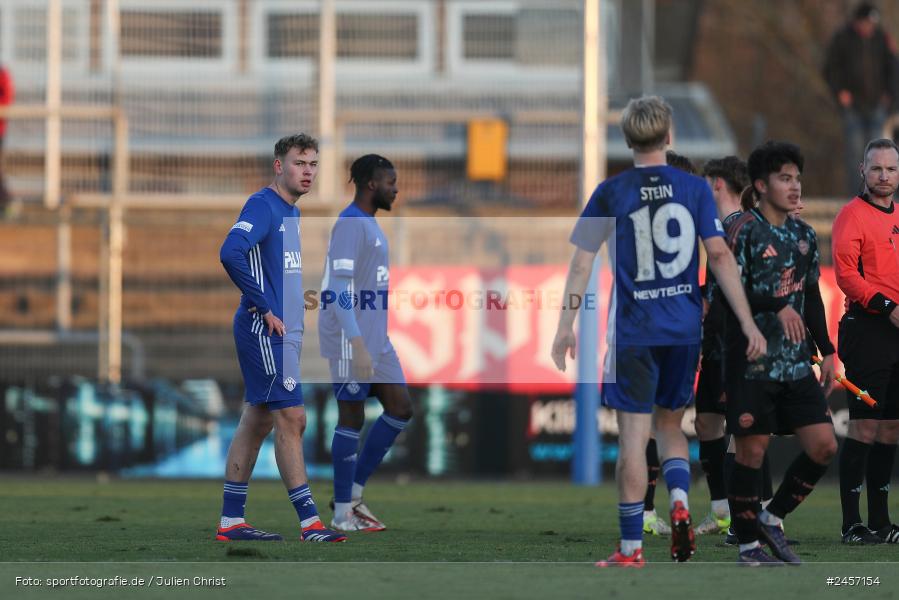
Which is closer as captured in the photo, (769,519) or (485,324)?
(769,519)

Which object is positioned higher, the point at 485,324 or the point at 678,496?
the point at 485,324

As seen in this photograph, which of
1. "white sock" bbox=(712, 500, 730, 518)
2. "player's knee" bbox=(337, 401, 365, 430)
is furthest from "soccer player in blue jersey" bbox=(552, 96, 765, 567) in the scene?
"player's knee" bbox=(337, 401, 365, 430)

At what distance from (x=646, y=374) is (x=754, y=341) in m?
0.47

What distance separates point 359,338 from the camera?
32.8 feet

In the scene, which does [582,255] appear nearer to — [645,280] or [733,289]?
[645,280]

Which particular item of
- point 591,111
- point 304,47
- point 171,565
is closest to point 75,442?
point 591,111

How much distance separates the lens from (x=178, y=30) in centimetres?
2134

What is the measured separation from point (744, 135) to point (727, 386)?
3208 cm

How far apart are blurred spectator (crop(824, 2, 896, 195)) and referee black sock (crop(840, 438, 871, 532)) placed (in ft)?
29.4

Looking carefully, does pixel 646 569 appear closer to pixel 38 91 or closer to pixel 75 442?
pixel 75 442

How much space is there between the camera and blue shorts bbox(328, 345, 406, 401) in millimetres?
10227

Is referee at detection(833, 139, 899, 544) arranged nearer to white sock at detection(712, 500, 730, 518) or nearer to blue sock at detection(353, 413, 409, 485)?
white sock at detection(712, 500, 730, 518)

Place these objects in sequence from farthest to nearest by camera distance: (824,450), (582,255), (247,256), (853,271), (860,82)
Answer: (860,82)
(853,271)
(247,256)
(824,450)
(582,255)

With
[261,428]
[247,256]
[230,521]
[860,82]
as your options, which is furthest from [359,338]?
[860,82]
